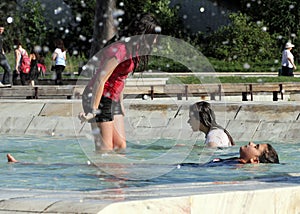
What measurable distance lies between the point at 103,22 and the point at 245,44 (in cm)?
1416

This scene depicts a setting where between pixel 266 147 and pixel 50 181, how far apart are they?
193 cm

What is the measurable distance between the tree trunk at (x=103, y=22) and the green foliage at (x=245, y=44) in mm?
13616

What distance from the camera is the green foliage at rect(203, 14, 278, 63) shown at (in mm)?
33844

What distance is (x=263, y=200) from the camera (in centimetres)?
473

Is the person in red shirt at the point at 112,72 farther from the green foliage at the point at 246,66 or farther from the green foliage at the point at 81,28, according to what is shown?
the green foliage at the point at 81,28

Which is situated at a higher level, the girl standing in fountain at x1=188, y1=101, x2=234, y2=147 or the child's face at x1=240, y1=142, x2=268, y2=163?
the girl standing in fountain at x1=188, y1=101, x2=234, y2=147

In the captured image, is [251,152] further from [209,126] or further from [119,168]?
[209,126]

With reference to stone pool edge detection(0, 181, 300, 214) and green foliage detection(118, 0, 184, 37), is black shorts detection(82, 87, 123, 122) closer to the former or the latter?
stone pool edge detection(0, 181, 300, 214)

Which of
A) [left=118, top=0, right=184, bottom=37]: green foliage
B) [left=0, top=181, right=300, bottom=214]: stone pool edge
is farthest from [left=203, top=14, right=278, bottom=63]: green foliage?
[left=0, top=181, right=300, bottom=214]: stone pool edge

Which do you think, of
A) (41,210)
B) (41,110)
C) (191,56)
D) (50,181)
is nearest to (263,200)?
(41,210)

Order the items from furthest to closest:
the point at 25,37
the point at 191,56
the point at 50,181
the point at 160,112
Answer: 1. the point at 25,37
2. the point at 160,112
3. the point at 191,56
4. the point at 50,181

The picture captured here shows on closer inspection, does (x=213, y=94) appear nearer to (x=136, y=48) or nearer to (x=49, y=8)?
(x=136, y=48)

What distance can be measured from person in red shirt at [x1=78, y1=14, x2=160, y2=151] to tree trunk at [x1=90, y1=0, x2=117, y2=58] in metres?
11.3

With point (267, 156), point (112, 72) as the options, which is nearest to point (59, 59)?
point (112, 72)
